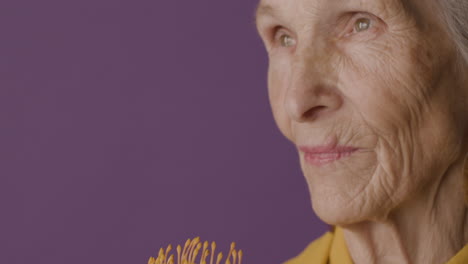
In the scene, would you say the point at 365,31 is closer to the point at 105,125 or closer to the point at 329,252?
the point at 329,252

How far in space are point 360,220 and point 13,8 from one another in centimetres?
180

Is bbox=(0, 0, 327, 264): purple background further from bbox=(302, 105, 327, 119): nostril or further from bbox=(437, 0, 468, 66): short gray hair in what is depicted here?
bbox=(437, 0, 468, 66): short gray hair

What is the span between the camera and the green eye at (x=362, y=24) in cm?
140

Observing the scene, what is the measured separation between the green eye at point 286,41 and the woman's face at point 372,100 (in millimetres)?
78

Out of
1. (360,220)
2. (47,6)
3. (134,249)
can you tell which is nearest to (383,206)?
(360,220)

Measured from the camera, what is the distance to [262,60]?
9.68ft

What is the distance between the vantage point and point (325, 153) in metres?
1.46

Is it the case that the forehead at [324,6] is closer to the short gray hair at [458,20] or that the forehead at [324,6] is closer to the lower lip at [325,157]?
the short gray hair at [458,20]

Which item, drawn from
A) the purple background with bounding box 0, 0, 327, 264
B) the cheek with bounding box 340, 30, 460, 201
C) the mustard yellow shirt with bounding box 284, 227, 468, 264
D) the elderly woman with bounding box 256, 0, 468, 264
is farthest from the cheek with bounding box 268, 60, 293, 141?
the purple background with bounding box 0, 0, 327, 264

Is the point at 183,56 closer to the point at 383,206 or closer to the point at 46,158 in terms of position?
the point at 46,158

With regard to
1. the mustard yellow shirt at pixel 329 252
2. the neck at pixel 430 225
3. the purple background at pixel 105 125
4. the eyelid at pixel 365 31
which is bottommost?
the neck at pixel 430 225

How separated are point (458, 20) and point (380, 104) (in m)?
0.20

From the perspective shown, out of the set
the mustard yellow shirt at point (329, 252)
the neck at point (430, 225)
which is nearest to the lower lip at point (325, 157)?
the neck at point (430, 225)

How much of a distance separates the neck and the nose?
0.87 feet
